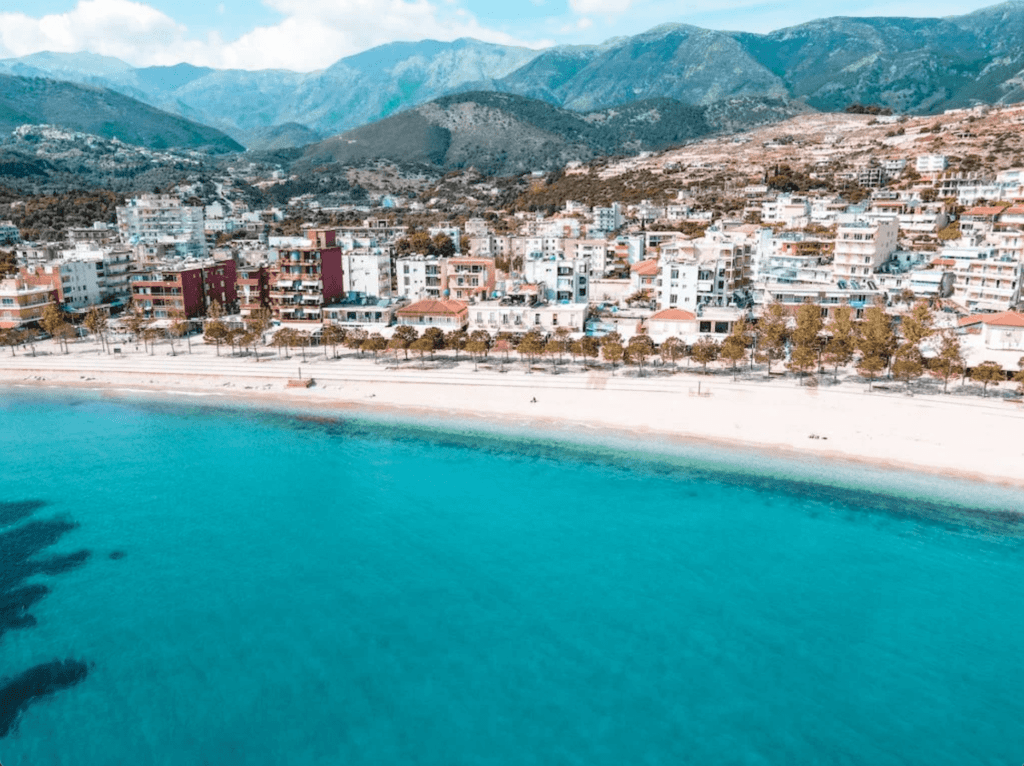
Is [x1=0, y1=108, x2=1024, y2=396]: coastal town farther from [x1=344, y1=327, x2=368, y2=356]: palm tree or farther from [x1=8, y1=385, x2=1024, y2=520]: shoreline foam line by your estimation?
[x1=8, y1=385, x2=1024, y2=520]: shoreline foam line

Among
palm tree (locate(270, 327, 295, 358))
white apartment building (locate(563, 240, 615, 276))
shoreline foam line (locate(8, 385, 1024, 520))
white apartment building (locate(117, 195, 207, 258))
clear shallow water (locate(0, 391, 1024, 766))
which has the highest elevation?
white apartment building (locate(117, 195, 207, 258))

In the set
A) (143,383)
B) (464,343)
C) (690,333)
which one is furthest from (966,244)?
(143,383)

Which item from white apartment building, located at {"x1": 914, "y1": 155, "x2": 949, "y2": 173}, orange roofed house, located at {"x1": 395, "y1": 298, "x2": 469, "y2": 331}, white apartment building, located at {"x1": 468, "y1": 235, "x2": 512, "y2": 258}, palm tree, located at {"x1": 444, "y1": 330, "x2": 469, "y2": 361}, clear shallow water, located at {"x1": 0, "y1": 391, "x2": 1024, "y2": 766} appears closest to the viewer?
clear shallow water, located at {"x1": 0, "y1": 391, "x2": 1024, "y2": 766}

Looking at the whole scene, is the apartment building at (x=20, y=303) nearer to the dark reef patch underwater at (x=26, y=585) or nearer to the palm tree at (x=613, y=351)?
the dark reef patch underwater at (x=26, y=585)

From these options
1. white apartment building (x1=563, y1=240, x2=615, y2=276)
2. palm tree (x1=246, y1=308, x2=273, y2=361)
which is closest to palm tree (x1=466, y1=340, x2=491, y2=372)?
palm tree (x1=246, y1=308, x2=273, y2=361)

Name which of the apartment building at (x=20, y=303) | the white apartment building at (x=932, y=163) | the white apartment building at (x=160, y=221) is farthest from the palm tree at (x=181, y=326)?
the white apartment building at (x=932, y=163)

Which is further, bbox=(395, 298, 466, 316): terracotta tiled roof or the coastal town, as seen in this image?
bbox=(395, 298, 466, 316): terracotta tiled roof
